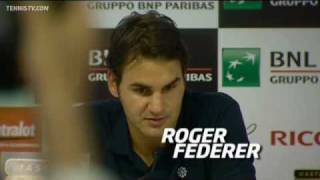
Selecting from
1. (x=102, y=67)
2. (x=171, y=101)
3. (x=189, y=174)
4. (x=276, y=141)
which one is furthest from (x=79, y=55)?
(x=276, y=141)

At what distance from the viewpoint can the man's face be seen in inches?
56.8

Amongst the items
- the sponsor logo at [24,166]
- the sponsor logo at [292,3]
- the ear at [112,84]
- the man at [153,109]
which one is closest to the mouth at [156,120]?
the man at [153,109]

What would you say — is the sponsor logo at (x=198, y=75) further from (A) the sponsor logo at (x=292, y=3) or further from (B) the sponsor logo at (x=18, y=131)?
(B) the sponsor logo at (x=18, y=131)

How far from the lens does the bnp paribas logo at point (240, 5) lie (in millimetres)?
1525

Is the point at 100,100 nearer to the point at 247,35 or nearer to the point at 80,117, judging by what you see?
the point at 80,117

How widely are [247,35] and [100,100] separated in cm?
41

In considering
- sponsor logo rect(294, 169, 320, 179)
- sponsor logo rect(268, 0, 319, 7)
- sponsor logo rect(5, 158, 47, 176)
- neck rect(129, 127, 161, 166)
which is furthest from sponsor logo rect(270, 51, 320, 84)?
sponsor logo rect(5, 158, 47, 176)

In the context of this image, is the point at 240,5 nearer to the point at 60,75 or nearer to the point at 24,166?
the point at 60,75

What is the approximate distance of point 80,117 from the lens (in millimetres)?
1332

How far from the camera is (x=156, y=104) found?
145 centimetres

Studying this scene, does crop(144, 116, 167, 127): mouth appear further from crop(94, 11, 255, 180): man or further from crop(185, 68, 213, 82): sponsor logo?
crop(185, 68, 213, 82): sponsor logo

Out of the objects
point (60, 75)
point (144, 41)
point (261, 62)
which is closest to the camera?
point (60, 75)

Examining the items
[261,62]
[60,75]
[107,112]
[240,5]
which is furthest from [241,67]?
[60,75]
